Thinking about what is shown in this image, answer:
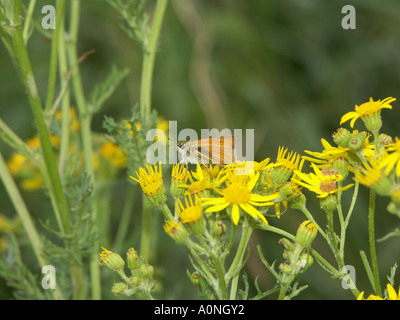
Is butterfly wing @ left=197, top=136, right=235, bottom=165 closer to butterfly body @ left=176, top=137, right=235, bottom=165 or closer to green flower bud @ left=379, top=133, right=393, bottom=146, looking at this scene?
butterfly body @ left=176, top=137, right=235, bottom=165

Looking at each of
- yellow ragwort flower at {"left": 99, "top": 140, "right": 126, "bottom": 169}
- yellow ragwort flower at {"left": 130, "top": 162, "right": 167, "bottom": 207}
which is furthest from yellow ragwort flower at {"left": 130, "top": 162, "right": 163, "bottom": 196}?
yellow ragwort flower at {"left": 99, "top": 140, "right": 126, "bottom": 169}

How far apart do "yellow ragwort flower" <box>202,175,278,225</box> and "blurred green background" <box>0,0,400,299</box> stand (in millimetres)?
1980

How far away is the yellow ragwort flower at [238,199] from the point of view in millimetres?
1665

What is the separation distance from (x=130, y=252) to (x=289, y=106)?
2.85 m

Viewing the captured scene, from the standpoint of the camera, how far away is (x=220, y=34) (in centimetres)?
430

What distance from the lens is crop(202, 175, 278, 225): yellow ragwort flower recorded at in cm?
167

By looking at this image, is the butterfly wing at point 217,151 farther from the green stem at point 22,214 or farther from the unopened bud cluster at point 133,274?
the green stem at point 22,214

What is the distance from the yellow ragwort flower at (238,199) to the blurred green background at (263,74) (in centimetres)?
198

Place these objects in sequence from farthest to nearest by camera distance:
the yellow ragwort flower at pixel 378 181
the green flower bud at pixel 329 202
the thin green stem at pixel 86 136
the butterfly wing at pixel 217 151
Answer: the thin green stem at pixel 86 136 < the butterfly wing at pixel 217 151 < the green flower bud at pixel 329 202 < the yellow ragwort flower at pixel 378 181

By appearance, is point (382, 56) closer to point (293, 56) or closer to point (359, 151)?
point (293, 56)

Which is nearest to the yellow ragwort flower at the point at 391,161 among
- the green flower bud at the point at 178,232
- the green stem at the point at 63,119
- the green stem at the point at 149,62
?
the green flower bud at the point at 178,232

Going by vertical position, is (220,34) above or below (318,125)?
above
